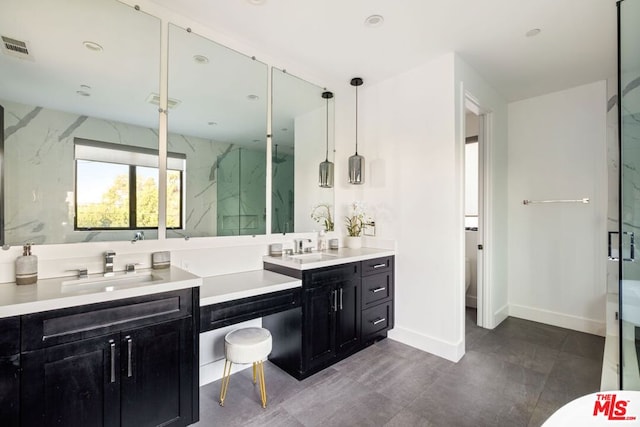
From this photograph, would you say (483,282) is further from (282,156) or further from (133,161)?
(133,161)

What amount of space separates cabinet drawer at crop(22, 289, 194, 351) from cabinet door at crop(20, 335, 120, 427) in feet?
0.13

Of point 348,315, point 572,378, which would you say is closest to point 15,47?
point 348,315

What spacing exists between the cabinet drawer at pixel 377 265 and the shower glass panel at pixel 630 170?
167 cm

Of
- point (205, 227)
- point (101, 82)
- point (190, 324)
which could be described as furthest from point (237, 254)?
point (101, 82)

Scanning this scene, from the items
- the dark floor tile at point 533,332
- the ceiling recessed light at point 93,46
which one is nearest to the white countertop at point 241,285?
the ceiling recessed light at point 93,46

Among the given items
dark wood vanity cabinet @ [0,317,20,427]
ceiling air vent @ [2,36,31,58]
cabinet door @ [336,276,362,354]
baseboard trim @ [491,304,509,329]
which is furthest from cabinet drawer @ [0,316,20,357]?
baseboard trim @ [491,304,509,329]

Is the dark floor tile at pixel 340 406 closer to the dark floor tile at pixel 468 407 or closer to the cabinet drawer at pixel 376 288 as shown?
the dark floor tile at pixel 468 407

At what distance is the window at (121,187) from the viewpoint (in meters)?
1.82

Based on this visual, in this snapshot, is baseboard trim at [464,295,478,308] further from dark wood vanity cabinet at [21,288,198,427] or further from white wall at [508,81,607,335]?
dark wood vanity cabinet at [21,288,198,427]

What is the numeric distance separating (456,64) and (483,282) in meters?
2.31

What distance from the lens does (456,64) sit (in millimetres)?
2656

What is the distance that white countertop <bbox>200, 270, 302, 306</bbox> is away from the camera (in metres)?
1.83

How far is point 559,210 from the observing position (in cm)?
342

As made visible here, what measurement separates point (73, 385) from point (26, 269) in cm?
67
